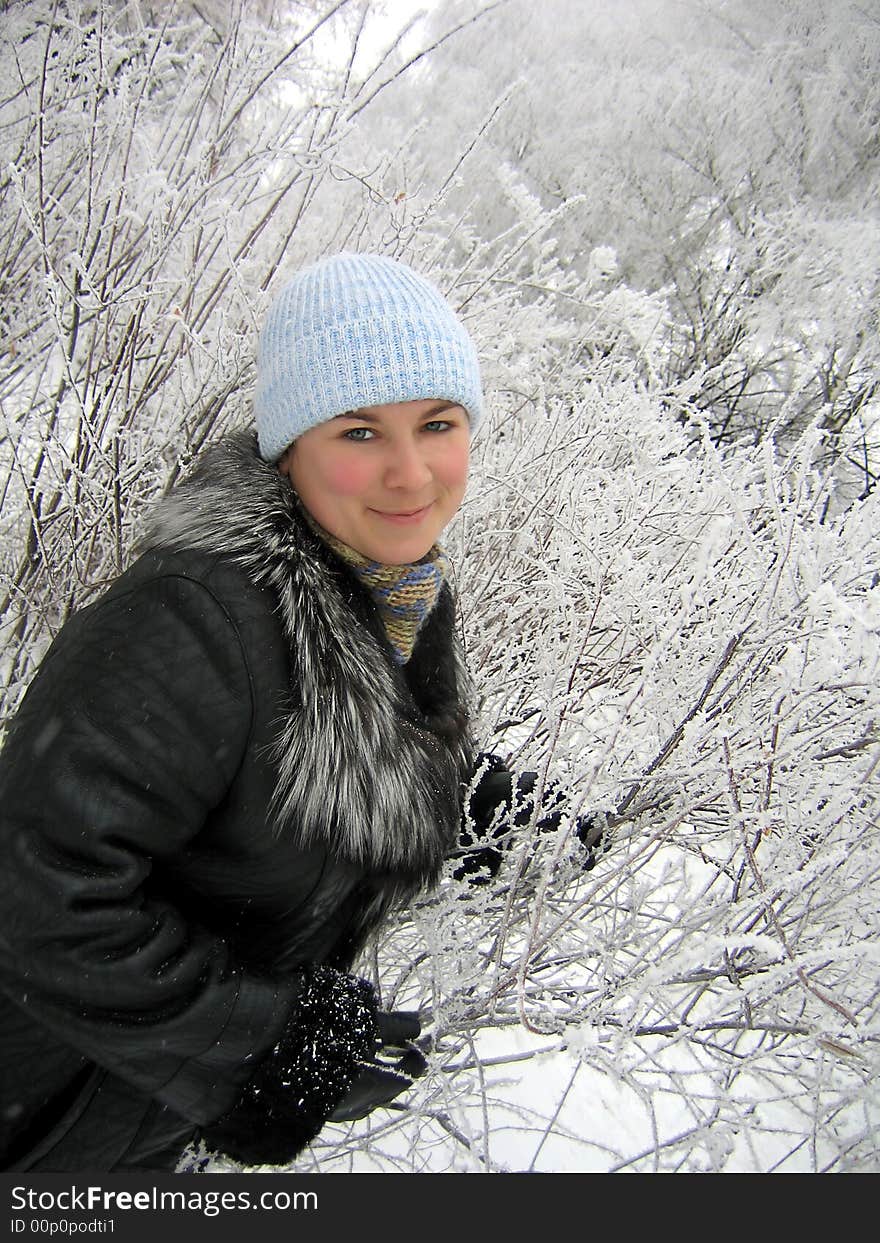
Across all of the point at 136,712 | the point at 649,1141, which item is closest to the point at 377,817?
the point at 136,712

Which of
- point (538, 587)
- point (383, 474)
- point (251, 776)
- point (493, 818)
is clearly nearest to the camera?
point (251, 776)

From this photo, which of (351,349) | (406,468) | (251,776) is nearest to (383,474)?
(406,468)

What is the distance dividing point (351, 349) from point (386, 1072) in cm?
127

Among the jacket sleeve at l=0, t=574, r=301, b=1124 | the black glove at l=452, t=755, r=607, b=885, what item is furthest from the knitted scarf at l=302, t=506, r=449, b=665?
the black glove at l=452, t=755, r=607, b=885

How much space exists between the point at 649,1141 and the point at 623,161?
10216mm

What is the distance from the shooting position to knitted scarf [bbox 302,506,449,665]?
3.87 ft

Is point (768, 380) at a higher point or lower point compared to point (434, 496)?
lower

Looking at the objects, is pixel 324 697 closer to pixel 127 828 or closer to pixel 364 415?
pixel 127 828

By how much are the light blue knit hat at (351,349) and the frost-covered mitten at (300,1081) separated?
90 cm

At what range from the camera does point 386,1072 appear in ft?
4.23

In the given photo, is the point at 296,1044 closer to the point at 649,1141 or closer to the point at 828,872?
the point at 828,872

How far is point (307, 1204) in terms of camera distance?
126cm

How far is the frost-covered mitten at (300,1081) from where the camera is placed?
1.04 meters

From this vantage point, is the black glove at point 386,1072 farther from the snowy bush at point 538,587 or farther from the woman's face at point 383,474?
the woman's face at point 383,474
